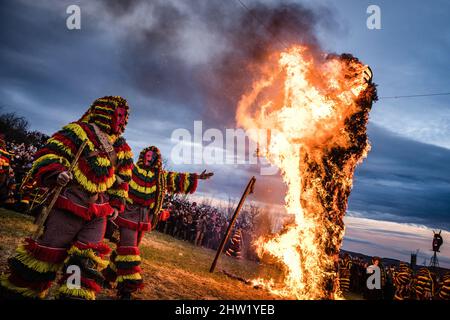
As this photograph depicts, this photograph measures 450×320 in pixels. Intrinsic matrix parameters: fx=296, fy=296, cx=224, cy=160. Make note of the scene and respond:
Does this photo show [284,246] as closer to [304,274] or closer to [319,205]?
[304,274]

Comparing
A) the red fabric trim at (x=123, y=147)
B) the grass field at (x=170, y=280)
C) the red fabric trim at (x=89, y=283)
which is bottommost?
the grass field at (x=170, y=280)

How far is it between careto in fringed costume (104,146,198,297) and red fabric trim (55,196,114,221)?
1485mm

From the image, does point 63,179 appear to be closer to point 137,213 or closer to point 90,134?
point 90,134

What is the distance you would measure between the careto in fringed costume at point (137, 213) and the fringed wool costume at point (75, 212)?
1.13 metres

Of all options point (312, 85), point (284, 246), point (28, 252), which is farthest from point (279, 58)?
point (28, 252)

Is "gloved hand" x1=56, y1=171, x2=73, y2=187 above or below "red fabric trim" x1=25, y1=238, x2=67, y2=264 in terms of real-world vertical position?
above

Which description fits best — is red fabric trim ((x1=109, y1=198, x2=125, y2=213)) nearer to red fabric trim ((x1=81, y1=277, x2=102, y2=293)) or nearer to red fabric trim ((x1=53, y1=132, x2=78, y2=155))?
red fabric trim ((x1=53, y1=132, x2=78, y2=155))

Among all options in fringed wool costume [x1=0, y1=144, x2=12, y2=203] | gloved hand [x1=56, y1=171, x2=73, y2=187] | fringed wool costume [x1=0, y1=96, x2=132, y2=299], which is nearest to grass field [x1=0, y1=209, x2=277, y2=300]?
fringed wool costume [x1=0, y1=144, x2=12, y2=203]

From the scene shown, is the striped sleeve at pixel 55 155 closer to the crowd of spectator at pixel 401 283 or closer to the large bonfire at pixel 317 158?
the large bonfire at pixel 317 158

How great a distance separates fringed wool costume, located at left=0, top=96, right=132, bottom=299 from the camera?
10.7ft

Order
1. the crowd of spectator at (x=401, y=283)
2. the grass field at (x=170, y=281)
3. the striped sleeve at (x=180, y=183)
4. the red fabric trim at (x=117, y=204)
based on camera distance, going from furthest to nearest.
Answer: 1. the crowd of spectator at (x=401, y=283)
2. the striped sleeve at (x=180, y=183)
3. the grass field at (x=170, y=281)
4. the red fabric trim at (x=117, y=204)

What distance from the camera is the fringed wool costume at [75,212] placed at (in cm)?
326

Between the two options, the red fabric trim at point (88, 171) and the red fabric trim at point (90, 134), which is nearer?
the red fabric trim at point (88, 171)

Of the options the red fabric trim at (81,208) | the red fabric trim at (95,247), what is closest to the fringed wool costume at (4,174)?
the red fabric trim at (81,208)
